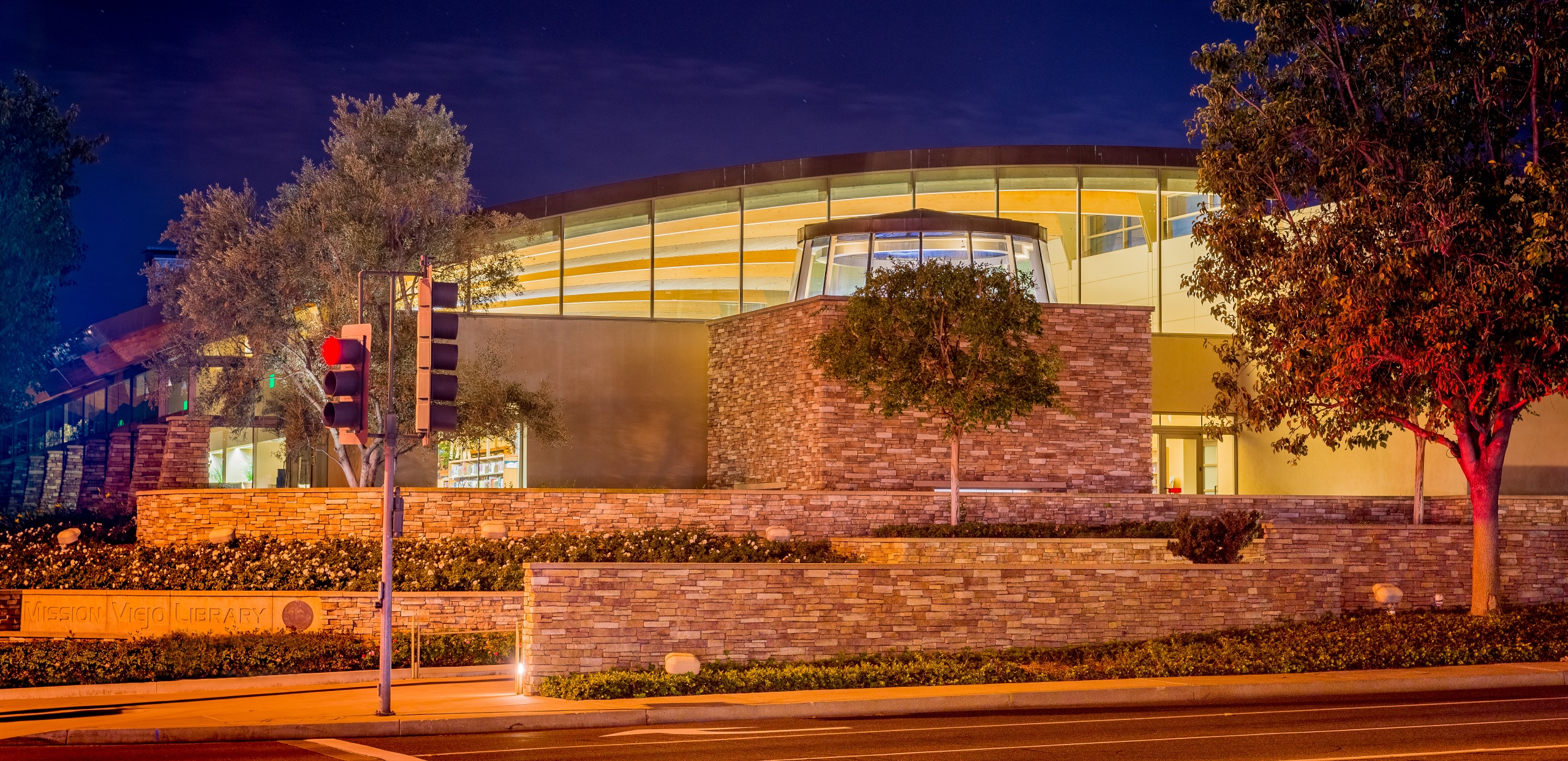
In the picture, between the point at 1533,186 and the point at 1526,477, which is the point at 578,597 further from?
the point at 1526,477

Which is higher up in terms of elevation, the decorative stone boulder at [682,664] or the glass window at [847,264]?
the glass window at [847,264]

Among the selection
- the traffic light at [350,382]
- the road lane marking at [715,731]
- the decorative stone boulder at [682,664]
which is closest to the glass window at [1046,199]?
the decorative stone boulder at [682,664]

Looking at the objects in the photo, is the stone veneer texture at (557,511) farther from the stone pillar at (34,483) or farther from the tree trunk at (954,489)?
the stone pillar at (34,483)

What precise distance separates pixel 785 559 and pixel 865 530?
2.55 m

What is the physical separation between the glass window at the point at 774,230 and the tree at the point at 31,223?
16714 millimetres

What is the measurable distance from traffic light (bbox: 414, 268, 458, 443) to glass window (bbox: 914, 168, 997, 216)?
78.7ft

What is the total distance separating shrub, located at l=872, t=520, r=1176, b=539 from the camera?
24.2m

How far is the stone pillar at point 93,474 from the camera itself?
35.6 meters

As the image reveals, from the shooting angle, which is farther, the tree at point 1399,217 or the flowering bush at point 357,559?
the flowering bush at point 357,559

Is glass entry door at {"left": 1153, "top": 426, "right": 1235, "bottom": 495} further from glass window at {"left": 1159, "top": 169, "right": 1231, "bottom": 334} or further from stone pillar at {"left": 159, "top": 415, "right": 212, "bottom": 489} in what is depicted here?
stone pillar at {"left": 159, "top": 415, "right": 212, "bottom": 489}

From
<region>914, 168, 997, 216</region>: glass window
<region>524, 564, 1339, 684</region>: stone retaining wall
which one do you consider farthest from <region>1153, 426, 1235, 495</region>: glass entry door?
<region>524, 564, 1339, 684</region>: stone retaining wall

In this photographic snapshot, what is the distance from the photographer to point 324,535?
2450 cm

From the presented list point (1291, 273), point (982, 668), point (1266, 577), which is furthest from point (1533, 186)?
point (982, 668)

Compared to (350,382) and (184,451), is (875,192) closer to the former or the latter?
(184,451)
